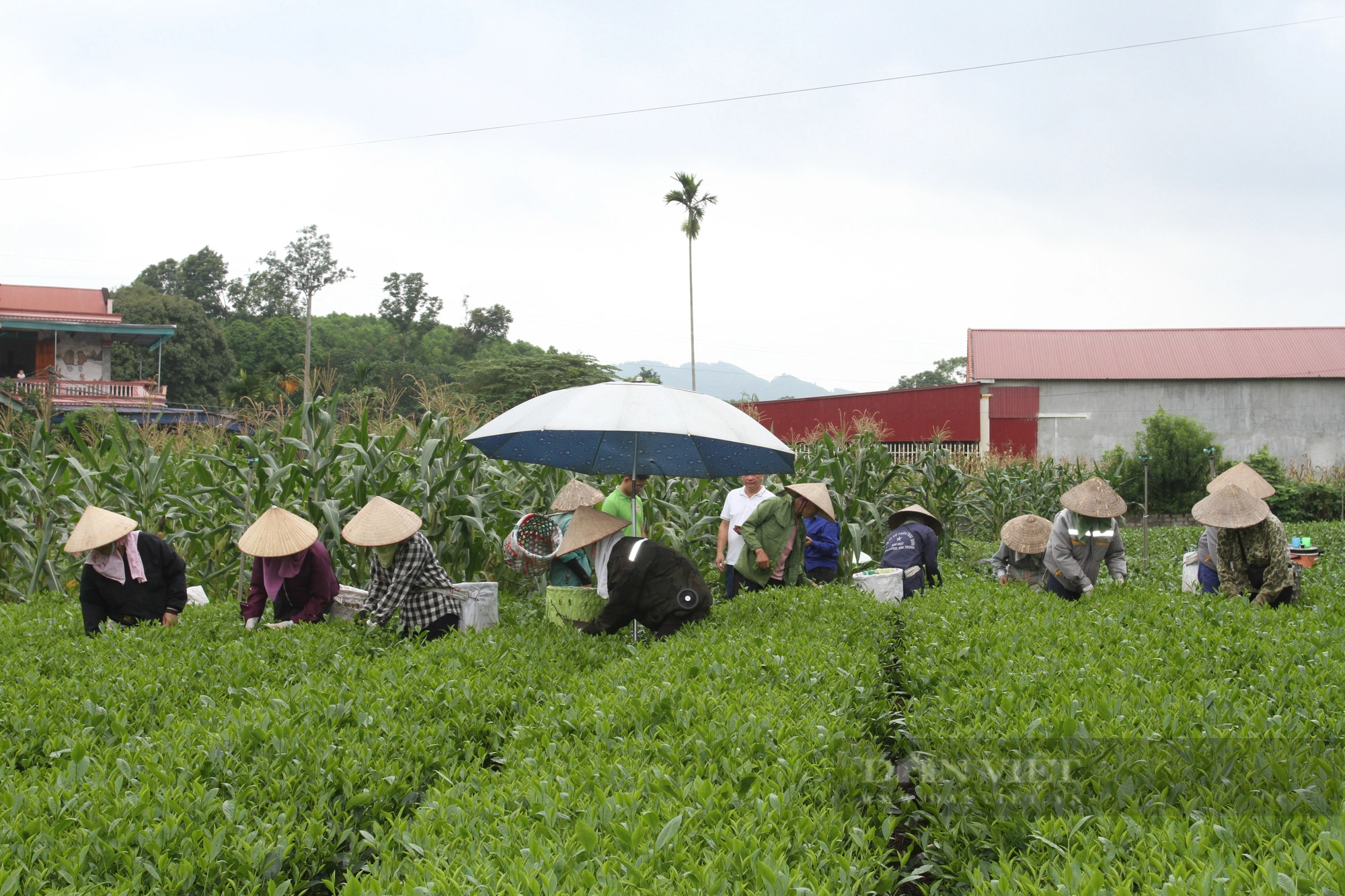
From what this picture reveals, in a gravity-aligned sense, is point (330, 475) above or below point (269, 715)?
above

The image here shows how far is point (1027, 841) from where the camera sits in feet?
10.2

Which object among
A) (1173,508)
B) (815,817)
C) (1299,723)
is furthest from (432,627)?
(1173,508)

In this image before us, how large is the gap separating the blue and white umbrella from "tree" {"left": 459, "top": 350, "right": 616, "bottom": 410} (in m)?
33.7

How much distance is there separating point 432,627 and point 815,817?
13.5ft

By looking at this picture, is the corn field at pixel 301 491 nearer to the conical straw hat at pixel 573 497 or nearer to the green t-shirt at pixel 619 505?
the conical straw hat at pixel 573 497

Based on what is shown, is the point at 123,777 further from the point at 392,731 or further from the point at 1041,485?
the point at 1041,485

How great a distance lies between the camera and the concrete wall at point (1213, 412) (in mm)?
32781

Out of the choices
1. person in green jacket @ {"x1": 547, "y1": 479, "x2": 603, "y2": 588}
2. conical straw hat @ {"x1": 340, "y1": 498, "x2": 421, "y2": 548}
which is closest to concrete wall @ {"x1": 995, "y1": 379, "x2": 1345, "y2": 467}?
person in green jacket @ {"x1": 547, "y1": 479, "x2": 603, "y2": 588}

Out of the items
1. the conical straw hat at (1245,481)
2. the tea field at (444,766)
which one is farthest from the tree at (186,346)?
the conical straw hat at (1245,481)

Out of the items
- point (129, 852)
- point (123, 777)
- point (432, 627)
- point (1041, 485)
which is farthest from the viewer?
point (1041, 485)

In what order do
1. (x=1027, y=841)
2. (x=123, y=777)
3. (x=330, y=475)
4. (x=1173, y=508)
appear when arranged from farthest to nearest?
1. (x=1173, y=508)
2. (x=330, y=475)
3. (x=123, y=777)
4. (x=1027, y=841)

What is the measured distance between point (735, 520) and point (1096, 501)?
3.24 metres

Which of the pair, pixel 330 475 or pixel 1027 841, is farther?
pixel 330 475

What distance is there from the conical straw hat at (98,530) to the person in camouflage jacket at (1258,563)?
8.09 meters
